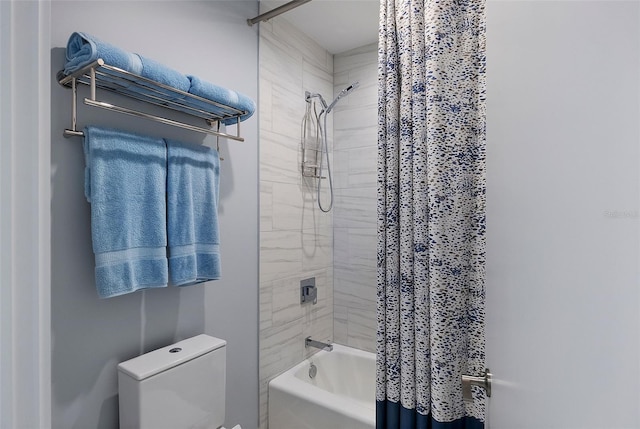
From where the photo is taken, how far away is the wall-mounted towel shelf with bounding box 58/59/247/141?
103cm

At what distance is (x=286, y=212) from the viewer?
2.06 m

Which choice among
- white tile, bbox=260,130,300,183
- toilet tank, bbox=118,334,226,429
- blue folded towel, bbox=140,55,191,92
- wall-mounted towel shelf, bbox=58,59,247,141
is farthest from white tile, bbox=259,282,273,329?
blue folded towel, bbox=140,55,191,92

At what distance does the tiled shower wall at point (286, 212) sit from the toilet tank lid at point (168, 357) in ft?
1.55

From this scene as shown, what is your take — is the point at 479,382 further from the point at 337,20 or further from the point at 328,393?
the point at 337,20

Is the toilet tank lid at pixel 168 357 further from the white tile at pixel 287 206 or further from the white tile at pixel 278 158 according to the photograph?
the white tile at pixel 278 158

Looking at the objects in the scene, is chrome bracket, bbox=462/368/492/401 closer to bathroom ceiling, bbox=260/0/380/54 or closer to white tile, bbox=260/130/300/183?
white tile, bbox=260/130/300/183

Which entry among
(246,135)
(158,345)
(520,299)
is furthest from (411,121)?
(158,345)

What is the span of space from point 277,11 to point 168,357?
1617 millimetres

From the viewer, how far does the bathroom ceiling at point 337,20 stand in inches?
74.6

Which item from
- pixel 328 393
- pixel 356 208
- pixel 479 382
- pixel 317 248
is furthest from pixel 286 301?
pixel 479 382

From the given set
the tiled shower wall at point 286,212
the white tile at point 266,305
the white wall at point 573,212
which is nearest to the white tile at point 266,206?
the tiled shower wall at point 286,212

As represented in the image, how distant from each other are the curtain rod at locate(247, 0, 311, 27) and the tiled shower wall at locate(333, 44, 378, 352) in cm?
83
